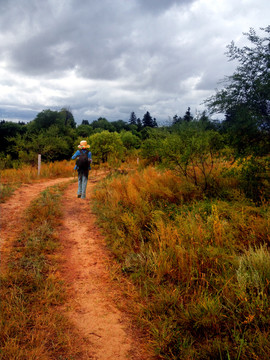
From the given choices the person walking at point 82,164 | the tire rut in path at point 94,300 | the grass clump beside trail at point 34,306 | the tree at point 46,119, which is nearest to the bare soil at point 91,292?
the tire rut in path at point 94,300

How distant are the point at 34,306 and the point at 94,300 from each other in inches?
31.0

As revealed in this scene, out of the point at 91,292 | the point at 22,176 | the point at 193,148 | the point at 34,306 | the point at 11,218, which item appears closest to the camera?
the point at 34,306

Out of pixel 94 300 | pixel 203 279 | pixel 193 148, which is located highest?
pixel 193 148

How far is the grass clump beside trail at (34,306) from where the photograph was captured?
2.27 m

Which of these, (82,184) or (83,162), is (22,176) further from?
(83,162)

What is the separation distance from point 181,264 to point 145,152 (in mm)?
16517

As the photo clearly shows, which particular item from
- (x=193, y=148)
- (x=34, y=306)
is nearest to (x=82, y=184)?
(x=193, y=148)

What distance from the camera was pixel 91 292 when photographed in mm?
3330

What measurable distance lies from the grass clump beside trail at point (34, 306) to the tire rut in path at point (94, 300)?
172mm

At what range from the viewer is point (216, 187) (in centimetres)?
678

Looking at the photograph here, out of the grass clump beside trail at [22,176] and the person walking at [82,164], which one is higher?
the person walking at [82,164]

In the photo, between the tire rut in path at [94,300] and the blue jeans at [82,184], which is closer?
the tire rut in path at [94,300]

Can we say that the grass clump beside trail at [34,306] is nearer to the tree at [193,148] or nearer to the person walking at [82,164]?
the person walking at [82,164]

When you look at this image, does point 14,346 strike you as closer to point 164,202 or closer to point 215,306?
point 215,306
